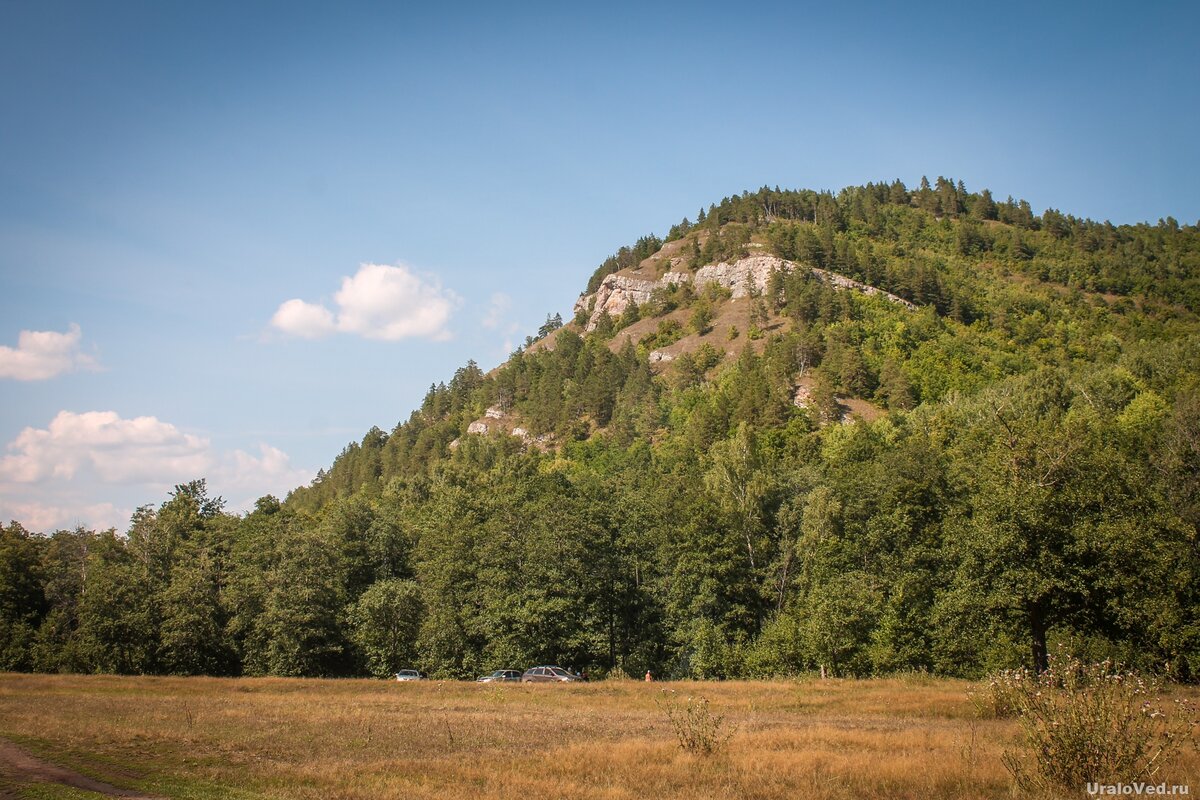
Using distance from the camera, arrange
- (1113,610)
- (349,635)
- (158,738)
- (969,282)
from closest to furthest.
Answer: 1. (158,738)
2. (1113,610)
3. (349,635)
4. (969,282)

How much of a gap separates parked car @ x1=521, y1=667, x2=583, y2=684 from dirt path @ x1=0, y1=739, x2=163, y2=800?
3125 centimetres

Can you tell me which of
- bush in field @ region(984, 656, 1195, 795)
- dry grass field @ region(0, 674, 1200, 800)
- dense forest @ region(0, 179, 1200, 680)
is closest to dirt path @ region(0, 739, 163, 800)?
dry grass field @ region(0, 674, 1200, 800)

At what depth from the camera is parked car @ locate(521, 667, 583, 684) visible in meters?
50.5

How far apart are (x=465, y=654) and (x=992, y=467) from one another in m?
42.9

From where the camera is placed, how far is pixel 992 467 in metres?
42.9

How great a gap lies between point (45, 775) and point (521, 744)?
1327 cm

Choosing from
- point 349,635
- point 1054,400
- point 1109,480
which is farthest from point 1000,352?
point 349,635

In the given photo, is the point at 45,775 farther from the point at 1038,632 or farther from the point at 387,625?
the point at 387,625

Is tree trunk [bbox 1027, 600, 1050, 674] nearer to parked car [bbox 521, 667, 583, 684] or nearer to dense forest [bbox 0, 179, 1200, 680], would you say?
dense forest [bbox 0, 179, 1200, 680]

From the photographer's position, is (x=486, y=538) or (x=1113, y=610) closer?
(x=1113, y=610)

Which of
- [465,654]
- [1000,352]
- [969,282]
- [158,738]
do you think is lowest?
[465,654]

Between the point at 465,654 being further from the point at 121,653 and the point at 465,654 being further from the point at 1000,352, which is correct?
the point at 1000,352

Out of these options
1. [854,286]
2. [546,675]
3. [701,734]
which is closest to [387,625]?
[546,675]

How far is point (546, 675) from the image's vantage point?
2016 inches
